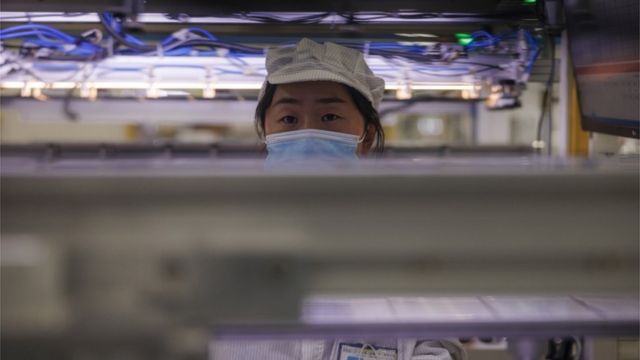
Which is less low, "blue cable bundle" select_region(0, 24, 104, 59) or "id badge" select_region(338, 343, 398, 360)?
"blue cable bundle" select_region(0, 24, 104, 59)

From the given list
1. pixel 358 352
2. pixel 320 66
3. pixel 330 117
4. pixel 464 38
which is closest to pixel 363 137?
pixel 330 117

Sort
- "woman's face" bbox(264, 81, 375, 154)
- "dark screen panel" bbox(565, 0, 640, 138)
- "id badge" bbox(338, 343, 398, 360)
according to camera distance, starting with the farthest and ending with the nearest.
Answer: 1. "dark screen panel" bbox(565, 0, 640, 138)
2. "woman's face" bbox(264, 81, 375, 154)
3. "id badge" bbox(338, 343, 398, 360)

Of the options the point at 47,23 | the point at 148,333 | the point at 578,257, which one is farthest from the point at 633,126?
the point at 47,23

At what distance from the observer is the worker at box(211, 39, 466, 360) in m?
1.55

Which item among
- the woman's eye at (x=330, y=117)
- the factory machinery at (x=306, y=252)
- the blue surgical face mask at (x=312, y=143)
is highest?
the woman's eye at (x=330, y=117)

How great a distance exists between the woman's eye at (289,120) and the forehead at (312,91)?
6 cm

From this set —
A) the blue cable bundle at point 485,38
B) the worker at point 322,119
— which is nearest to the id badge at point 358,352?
the worker at point 322,119

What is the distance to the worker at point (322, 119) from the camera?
1546 millimetres

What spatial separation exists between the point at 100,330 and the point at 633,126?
1955 millimetres

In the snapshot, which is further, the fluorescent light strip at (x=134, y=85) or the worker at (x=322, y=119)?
the fluorescent light strip at (x=134, y=85)

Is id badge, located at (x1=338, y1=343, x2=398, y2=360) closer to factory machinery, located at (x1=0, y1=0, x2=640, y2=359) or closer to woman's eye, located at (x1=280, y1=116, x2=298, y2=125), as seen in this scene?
woman's eye, located at (x1=280, y1=116, x2=298, y2=125)

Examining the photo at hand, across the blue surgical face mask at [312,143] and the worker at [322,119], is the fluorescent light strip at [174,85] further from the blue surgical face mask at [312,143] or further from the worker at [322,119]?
the blue surgical face mask at [312,143]

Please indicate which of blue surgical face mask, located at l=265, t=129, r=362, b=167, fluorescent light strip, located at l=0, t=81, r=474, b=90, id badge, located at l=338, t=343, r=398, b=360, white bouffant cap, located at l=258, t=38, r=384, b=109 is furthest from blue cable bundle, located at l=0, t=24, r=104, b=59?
id badge, located at l=338, t=343, r=398, b=360

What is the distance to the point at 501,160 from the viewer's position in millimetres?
527
